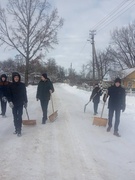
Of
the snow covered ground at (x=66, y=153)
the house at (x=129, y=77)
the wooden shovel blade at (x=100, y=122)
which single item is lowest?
the snow covered ground at (x=66, y=153)

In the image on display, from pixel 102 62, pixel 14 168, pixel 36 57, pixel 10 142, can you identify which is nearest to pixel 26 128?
pixel 10 142

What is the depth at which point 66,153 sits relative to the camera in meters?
7.66

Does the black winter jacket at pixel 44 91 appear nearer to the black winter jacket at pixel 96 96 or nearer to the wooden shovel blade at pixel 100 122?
the wooden shovel blade at pixel 100 122

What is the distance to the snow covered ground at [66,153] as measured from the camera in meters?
6.25

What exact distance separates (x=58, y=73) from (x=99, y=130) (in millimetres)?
129010

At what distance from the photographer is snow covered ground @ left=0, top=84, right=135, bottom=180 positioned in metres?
6.25

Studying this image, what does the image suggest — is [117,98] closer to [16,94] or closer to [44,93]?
[44,93]

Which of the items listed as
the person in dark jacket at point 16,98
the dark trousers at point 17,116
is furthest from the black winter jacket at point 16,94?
the dark trousers at point 17,116

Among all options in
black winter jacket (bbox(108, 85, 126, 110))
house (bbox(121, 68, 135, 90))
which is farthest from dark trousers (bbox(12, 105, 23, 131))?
house (bbox(121, 68, 135, 90))

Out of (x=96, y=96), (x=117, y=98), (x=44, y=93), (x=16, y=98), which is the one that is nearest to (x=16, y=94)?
(x=16, y=98)

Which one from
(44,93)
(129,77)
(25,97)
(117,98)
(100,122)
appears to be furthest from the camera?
(129,77)

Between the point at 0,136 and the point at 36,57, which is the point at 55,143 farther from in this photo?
the point at 36,57

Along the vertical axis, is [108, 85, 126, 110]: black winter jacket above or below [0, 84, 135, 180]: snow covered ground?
above

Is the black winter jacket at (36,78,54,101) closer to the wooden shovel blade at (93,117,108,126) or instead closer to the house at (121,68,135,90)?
the wooden shovel blade at (93,117,108,126)
